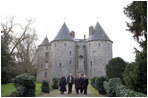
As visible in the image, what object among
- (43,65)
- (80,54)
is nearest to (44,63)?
(43,65)

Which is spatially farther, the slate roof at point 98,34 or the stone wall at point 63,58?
the slate roof at point 98,34

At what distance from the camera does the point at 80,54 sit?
35781mm

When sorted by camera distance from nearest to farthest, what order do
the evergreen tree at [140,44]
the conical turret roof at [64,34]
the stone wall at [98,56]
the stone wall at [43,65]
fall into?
the evergreen tree at [140,44] < the stone wall at [98,56] < the conical turret roof at [64,34] < the stone wall at [43,65]

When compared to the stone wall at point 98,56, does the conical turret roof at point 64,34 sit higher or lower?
higher

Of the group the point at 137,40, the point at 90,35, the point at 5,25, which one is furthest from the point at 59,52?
the point at 137,40

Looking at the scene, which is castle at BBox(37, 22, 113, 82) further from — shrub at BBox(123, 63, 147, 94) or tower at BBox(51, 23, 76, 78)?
shrub at BBox(123, 63, 147, 94)

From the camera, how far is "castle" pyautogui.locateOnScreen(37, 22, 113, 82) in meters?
34.2

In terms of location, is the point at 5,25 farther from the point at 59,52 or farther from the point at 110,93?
the point at 110,93

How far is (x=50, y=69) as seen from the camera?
37.0 metres

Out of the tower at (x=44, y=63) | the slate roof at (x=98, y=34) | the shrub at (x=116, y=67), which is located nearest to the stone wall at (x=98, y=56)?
the slate roof at (x=98, y=34)

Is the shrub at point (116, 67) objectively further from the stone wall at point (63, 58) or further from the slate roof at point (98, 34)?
the slate roof at point (98, 34)

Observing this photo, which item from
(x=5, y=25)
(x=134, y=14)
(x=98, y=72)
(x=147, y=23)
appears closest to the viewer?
(x=147, y=23)

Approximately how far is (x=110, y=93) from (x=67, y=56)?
25.9 meters

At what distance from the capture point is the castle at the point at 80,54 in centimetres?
Result: 3422
